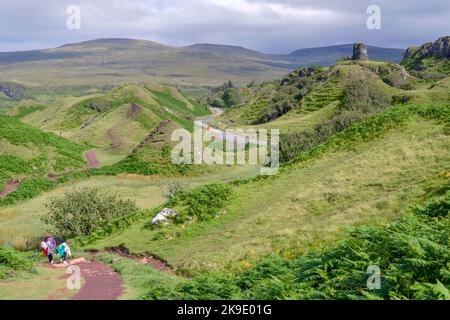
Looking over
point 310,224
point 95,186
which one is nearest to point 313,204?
point 310,224

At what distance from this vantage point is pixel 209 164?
68.4 m

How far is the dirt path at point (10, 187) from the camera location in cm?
5696

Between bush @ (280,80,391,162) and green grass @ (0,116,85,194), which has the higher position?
bush @ (280,80,391,162)

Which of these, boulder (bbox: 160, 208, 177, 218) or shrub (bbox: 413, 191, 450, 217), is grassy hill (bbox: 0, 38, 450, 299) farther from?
boulder (bbox: 160, 208, 177, 218)

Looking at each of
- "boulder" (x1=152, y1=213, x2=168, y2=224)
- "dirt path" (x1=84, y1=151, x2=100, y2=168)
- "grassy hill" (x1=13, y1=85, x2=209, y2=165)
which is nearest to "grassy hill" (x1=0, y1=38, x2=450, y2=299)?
"boulder" (x1=152, y1=213, x2=168, y2=224)

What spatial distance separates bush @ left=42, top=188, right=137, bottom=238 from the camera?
1433 inches

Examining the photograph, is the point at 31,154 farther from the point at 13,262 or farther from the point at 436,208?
the point at 436,208

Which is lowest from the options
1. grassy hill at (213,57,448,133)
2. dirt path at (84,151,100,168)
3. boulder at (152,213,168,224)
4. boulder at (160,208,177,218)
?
dirt path at (84,151,100,168)

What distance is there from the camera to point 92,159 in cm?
8094

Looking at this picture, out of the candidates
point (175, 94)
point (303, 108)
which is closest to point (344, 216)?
point (303, 108)

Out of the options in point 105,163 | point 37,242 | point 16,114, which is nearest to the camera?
point 37,242

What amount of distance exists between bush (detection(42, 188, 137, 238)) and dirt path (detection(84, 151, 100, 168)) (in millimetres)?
37787
